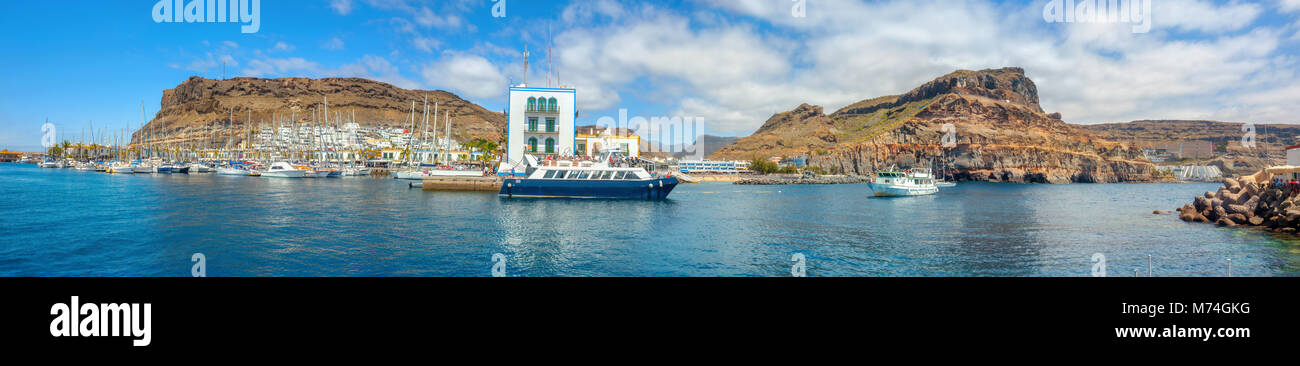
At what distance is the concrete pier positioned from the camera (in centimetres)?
5666

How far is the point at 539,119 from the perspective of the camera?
217 ft

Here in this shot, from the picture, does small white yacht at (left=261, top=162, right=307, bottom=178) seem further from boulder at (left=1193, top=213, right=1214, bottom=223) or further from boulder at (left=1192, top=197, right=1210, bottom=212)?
boulder at (left=1192, top=197, right=1210, bottom=212)

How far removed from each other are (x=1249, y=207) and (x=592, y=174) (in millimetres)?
41815

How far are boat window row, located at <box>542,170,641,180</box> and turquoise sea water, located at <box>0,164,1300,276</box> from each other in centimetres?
1141

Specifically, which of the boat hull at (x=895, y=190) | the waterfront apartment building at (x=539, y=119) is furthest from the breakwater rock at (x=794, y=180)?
the waterfront apartment building at (x=539, y=119)

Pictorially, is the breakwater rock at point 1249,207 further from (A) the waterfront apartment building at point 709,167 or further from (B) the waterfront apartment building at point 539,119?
(A) the waterfront apartment building at point 709,167

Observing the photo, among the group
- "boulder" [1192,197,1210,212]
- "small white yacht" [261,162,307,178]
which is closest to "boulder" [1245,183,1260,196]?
"boulder" [1192,197,1210,212]

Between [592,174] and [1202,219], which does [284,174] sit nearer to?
[592,174]
